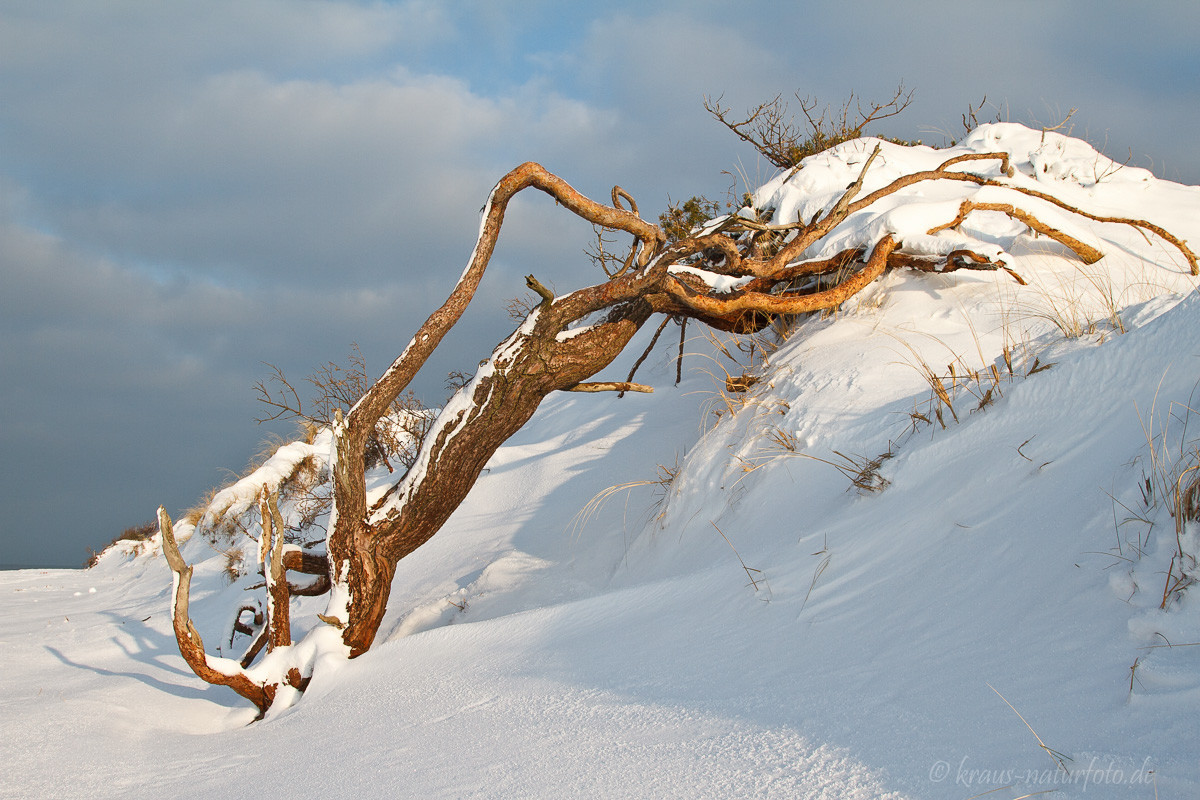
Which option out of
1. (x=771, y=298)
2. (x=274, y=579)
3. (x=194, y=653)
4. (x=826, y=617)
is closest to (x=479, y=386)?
(x=274, y=579)

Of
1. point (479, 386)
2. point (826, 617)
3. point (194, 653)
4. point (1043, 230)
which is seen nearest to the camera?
point (826, 617)

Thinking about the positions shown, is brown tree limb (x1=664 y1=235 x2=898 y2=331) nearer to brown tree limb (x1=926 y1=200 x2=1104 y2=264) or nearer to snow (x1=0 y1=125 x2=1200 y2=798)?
snow (x1=0 y1=125 x2=1200 y2=798)

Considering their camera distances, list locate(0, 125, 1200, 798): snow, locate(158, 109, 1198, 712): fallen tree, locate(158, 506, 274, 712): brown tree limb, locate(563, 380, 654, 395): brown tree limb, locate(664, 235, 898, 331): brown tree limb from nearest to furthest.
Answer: locate(0, 125, 1200, 798): snow, locate(158, 506, 274, 712): brown tree limb, locate(158, 109, 1198, 712): fallen tree, locate(664, 235, 898, 331): brown tree limb, locate(563, 380, 654, 395): brown tree limb

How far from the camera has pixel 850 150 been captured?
7.29 m

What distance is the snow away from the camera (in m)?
1.55

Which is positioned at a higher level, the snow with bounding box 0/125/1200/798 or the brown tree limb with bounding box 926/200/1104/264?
the brown tree limb with bounding box 926/200/1104/264

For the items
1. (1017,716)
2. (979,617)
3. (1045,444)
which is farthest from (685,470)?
(1017,716)

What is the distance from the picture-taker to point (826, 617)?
92.0 inches

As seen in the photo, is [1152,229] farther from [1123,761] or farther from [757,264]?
[1123,761]

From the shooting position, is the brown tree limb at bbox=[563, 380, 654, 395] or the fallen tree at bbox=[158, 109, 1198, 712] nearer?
the fallen tree at bbox=[158, 109, 1198, 712]

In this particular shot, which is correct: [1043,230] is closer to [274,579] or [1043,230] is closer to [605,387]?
[605,387]

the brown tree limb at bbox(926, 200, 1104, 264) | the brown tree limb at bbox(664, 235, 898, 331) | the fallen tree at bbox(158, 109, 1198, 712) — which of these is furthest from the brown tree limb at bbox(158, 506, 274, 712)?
the brown tree limb at bbox(926, 200, 1104, 264)

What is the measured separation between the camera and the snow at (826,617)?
1550mm

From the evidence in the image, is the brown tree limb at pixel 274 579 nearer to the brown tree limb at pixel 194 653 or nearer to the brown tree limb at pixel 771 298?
the brown tree limb at pixel 194 653
